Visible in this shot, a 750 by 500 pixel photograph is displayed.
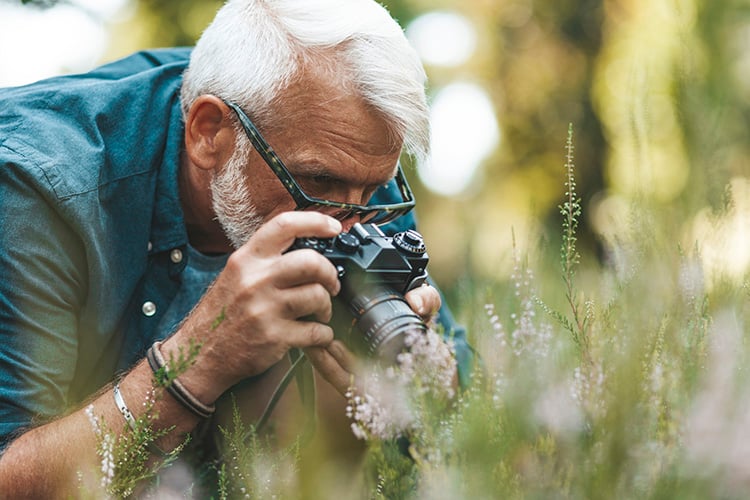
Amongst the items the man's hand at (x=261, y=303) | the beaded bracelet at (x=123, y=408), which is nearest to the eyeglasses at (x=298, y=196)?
the man's hand at (x=261, y=303)

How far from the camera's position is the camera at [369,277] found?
1.53 m

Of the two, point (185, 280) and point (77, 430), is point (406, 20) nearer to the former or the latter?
point (185, 280)

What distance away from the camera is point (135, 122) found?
223 centimetres

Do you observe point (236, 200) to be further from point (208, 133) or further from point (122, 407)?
point (122, 407)

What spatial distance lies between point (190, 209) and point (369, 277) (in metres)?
0.96

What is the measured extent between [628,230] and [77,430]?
1198 mm

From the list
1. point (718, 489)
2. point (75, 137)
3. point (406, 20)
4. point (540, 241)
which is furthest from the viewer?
point (406, 20)

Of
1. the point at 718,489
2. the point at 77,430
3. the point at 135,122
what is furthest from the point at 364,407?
the point at 135,122

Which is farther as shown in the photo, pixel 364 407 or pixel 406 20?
pixel 406 20

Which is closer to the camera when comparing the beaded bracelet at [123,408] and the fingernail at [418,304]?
the beaded bracelet at [123,408]

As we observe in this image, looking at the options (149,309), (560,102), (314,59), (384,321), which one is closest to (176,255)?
(149,309)

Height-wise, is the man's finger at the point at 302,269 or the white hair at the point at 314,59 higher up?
the white hair at the point at 314,59

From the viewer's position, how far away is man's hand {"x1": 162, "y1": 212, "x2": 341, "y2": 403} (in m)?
1.61

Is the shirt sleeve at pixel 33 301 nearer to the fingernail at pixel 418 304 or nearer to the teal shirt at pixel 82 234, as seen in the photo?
the teal shirt at pixel 82 234
